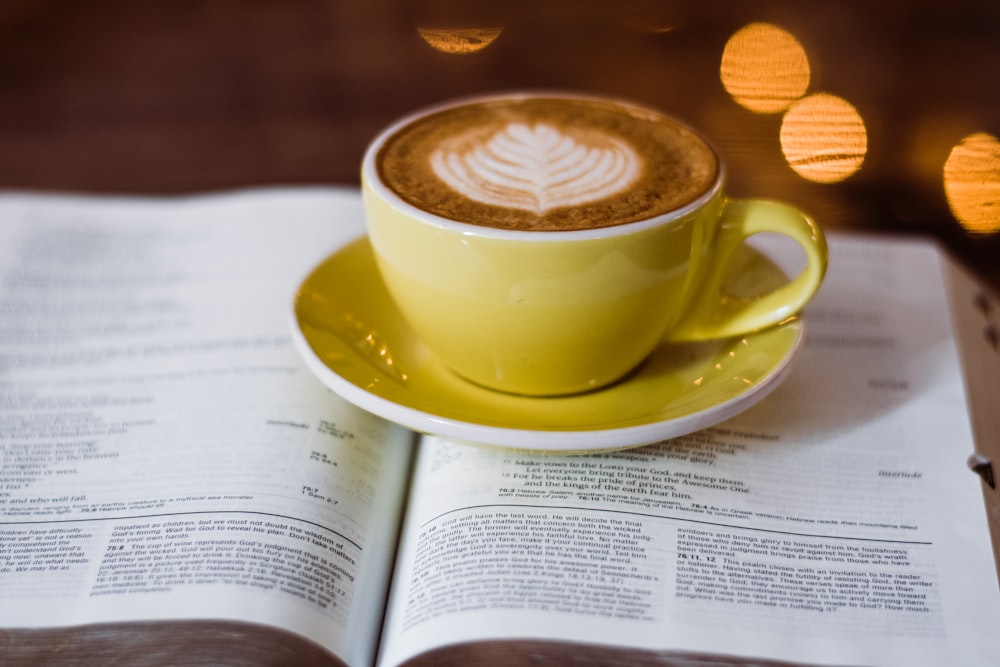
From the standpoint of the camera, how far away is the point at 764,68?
1388 mm

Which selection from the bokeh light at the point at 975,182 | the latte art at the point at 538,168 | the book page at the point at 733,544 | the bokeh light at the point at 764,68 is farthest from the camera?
the bokeh light at the point at 764,68

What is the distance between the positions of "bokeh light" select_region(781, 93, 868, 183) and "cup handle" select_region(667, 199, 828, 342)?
0.49m

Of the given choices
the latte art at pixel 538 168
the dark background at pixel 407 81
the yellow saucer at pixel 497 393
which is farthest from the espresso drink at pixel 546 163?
the dark background at pixel 407 81

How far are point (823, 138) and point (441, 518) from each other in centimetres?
85

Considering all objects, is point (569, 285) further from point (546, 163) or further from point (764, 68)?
point (764, 68)

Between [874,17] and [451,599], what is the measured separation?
1.49m

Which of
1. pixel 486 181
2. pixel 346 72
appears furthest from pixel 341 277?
pixel 346 72

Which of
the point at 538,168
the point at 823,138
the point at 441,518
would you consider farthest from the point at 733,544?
the point at 823,138

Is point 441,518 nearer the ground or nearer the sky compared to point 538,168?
nearer the ground

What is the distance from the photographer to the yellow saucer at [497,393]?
0.51 m

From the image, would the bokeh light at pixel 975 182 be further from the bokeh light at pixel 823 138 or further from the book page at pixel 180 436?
the book page at pixel 180 436

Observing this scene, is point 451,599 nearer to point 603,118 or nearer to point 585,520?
point 585,520

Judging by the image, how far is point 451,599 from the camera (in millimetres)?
485

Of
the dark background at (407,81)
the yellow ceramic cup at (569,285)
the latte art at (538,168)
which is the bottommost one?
the dark background at (407,81)
